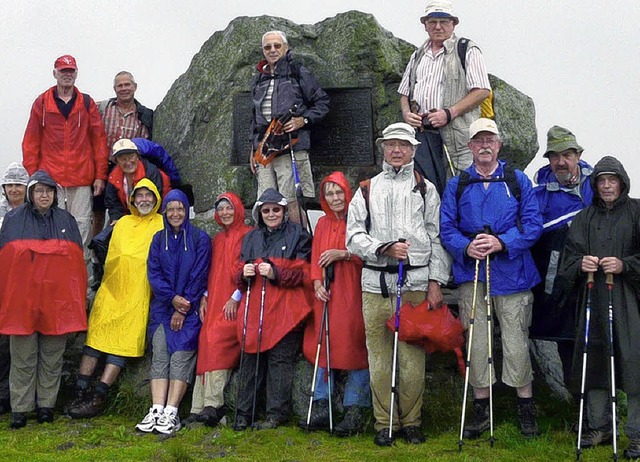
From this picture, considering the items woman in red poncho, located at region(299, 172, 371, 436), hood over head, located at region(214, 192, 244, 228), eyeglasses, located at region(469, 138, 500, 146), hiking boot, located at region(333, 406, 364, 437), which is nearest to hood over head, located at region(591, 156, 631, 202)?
eyeglasses, located at region(469, 138, 500, 146)

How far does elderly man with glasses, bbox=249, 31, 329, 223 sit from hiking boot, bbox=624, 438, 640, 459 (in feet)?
16.3

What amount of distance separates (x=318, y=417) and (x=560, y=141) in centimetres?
403

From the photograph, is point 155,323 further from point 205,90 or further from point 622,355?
point 622,355

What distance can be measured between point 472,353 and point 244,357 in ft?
8.74

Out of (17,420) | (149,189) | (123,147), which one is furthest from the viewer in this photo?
(123,147)

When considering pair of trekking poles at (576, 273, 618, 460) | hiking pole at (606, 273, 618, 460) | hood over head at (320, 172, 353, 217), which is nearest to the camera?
hiking pole at (606, 273, 618, 460)

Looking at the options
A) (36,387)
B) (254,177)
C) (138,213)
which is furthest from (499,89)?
(36,387)

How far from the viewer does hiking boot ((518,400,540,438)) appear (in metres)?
9.11

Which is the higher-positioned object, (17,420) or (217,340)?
(217,340)

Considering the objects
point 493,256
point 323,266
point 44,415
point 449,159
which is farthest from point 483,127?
point 44,415

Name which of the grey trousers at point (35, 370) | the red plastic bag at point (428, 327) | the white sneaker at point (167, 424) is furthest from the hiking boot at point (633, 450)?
the grey trousers at point (35, 370)

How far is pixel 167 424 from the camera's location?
1004cm

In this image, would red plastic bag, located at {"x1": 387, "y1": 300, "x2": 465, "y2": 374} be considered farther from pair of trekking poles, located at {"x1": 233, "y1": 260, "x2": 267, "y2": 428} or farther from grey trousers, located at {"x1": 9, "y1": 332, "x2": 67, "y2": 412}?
grey trousers, located at {"x1": 9, "y1": 332, "x2": 67, "y2": 412}

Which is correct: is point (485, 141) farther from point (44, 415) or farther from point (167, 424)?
point (44, 415)
